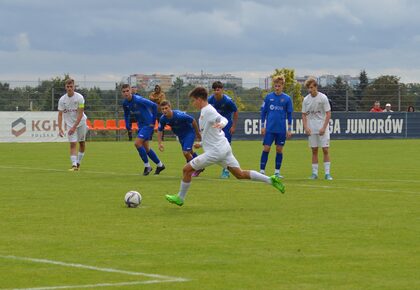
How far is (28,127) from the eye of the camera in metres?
48.4

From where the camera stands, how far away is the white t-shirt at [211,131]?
14812mm

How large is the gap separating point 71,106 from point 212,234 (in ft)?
46.5

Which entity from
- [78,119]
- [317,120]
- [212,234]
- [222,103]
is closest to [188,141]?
[222,103]

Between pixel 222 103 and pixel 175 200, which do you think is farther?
pixel 222 103

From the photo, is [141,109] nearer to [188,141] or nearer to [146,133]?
[146,133]

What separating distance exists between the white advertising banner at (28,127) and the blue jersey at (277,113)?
27069 mm

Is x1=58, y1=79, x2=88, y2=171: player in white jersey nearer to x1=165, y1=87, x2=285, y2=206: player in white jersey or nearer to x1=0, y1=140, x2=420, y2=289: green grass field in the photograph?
x1=0, y1=140, x2=420, y2=289: green grass field

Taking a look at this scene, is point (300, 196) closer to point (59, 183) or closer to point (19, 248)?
point (59, 183)

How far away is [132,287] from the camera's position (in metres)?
8.48

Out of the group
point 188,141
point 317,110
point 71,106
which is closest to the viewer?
point 188,141

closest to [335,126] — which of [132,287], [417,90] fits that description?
[417,90]

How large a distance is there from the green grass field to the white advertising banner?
27.0 meters

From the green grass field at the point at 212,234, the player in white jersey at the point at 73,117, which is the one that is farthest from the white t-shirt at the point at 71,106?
the green grass field at the point at 212,234

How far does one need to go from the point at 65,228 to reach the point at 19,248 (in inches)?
69.6
